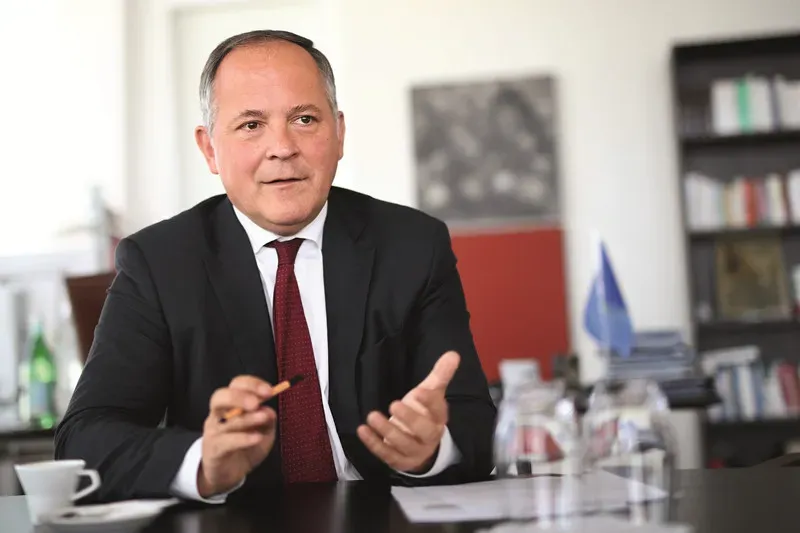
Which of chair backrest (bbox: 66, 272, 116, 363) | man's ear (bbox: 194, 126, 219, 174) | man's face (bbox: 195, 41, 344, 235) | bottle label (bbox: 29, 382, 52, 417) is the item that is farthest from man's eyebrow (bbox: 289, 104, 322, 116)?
bottle label (bbox: 29, 382, 52, 417)

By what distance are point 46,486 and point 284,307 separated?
594 millimetres

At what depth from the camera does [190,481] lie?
132 centimetres

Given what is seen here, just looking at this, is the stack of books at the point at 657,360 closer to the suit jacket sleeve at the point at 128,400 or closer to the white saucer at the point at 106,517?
the suit jacket sleeve at the point at 128,400

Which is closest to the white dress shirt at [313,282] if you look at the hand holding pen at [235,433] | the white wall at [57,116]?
the hand holding pen at [235,433]

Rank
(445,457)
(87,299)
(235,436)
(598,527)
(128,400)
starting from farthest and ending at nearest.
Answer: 1. (87,299)
2. (128,400)
3. (445,457)
4. (235,436)
5. (598,527)

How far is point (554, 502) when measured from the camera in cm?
113

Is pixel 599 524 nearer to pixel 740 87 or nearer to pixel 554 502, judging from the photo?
pixel 554 502

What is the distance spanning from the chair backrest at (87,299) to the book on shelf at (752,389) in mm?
2878

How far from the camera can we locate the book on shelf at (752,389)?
15.1 feet

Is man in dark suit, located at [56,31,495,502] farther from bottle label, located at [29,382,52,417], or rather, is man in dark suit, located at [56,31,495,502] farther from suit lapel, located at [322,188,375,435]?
bottle label, located at [29,382,52,417]

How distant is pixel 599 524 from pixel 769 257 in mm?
4124

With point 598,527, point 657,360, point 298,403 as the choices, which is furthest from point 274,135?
point 657,360

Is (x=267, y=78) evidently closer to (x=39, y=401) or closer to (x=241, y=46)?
(x=241, y=46)

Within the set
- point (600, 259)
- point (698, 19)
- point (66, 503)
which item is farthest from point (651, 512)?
point (698, 19)
